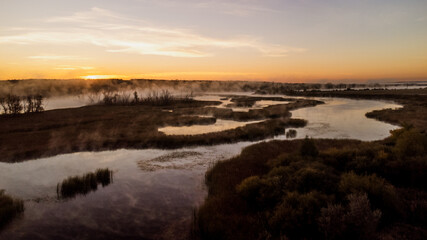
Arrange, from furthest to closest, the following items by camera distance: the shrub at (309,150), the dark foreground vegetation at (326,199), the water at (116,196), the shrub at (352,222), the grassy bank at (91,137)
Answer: the grassy bank at (91,137) → the shrub at (309,150) → the water at (116,196) → the dark foreground vegetation at (326,199) → the shrub at (352,222)

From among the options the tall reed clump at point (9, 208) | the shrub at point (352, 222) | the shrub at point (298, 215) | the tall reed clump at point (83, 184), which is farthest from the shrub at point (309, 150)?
the tall reed clump at point (9, 208)

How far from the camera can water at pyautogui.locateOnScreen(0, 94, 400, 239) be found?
10.5 metres

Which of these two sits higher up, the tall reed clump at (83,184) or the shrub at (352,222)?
the shrub at (352,222)

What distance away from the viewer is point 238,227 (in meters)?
9.35

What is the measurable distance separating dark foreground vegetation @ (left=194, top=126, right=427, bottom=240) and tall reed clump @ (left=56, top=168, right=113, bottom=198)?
6.67 m

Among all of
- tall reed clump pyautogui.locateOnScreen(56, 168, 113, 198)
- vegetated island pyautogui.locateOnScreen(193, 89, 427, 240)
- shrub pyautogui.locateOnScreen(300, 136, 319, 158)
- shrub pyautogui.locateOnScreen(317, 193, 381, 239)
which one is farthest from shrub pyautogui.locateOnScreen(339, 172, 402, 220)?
tall reed clump pyautogui.locateOnScreen(56, 168, 113, 198)

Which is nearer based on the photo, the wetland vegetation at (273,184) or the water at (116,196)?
the wetland vegetation at (273,184)

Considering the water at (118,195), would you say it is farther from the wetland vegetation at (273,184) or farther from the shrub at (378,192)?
the shrub at (378,192)

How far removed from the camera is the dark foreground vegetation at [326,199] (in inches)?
298

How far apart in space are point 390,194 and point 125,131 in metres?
28.1

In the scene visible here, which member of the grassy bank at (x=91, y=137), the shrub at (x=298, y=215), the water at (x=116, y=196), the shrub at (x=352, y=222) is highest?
the shrub at (x=352, y=222)

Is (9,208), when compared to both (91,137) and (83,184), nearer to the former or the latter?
(83,184)

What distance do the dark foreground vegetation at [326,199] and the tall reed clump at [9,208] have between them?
8394 mm

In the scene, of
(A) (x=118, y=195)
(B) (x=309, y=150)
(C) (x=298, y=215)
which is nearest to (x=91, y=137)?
Answer: (A) (x=118, y=195)
